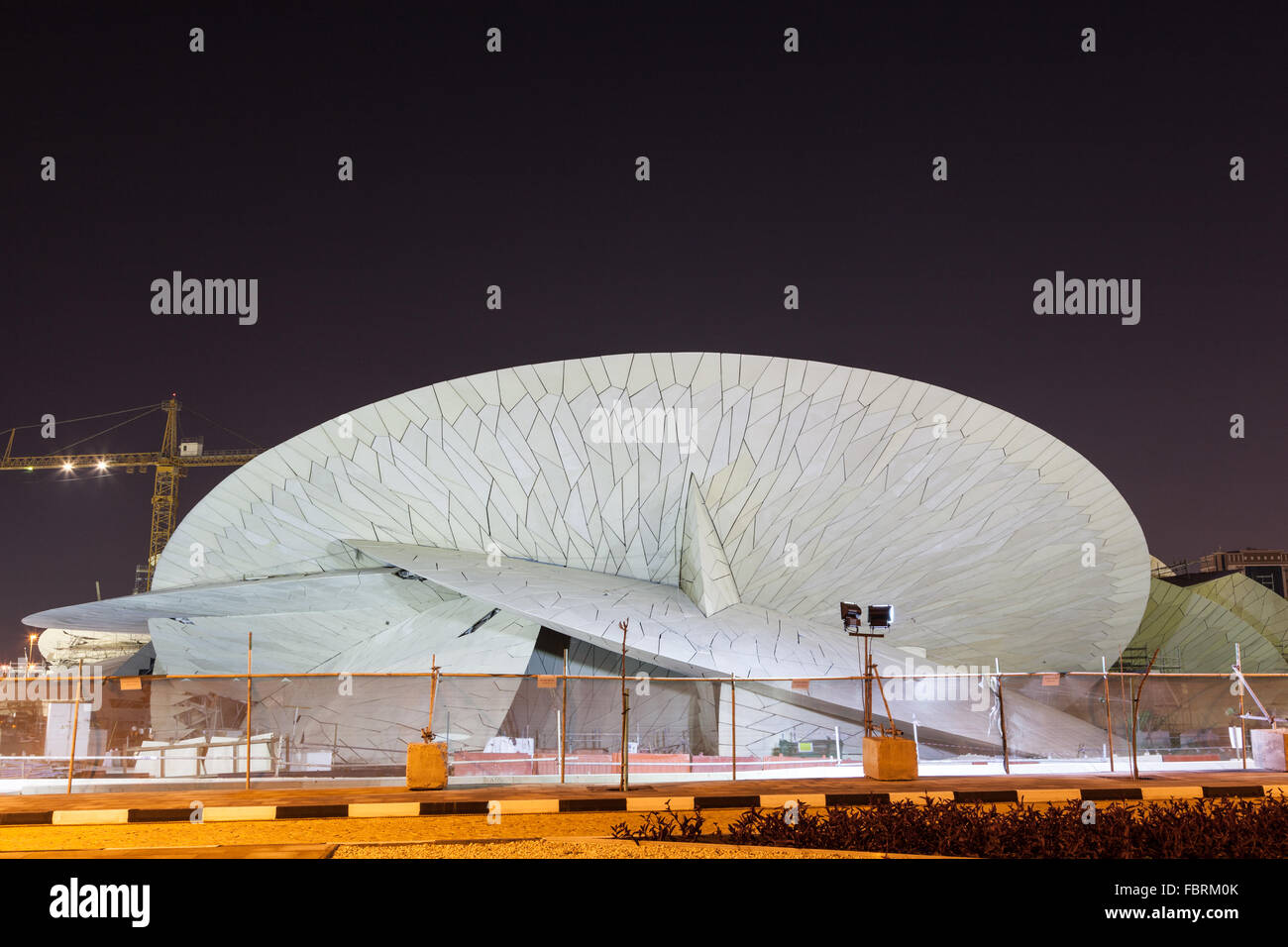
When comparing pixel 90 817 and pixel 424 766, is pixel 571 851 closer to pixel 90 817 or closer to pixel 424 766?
pixel 424 766

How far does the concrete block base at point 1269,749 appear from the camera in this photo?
63.9 feet

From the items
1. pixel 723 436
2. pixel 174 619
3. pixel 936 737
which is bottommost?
pixel 936 737

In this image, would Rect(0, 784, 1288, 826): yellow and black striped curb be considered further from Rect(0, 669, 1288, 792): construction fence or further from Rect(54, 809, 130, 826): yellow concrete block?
Rect(0, 669, 1288, 792): construction fence

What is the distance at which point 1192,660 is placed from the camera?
50406mm

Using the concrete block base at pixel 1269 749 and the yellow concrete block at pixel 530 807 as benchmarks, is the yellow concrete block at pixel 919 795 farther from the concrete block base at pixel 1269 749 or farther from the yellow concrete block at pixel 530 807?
the concrete block base at pixel 1269 749

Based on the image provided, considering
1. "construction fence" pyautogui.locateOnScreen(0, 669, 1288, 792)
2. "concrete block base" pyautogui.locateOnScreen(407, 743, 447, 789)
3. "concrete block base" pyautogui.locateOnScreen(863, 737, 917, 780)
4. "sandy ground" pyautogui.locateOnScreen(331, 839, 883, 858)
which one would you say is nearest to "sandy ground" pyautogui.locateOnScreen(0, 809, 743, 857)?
"concrete block base" pyautogui.locateOnScreen(407, 743, 447, 789)

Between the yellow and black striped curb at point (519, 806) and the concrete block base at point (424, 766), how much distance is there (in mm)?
1477

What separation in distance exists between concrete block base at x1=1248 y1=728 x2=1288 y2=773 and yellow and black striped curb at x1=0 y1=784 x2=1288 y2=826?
6767 millimetres


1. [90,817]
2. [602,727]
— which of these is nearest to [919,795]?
[602,727]

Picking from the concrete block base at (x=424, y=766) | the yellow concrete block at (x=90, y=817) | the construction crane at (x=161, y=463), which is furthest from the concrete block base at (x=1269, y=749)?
the construction crane at (x=161, y=463)

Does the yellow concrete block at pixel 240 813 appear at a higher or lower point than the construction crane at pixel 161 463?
lower
